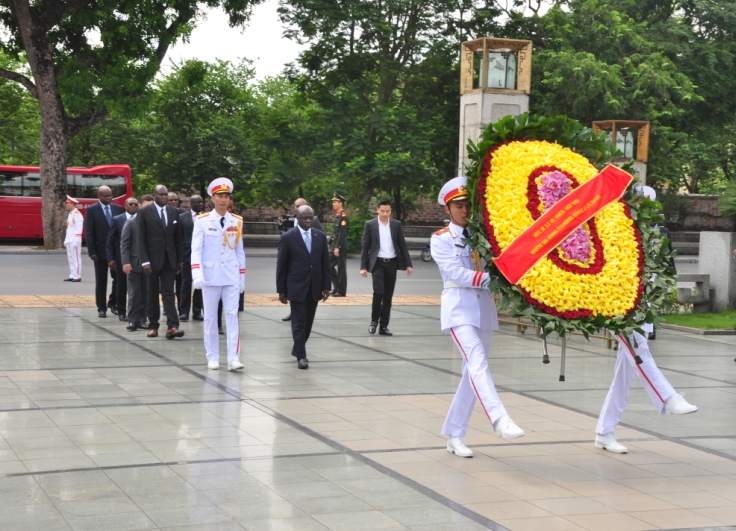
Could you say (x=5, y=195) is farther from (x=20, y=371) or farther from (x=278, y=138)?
(x=20, y=371)

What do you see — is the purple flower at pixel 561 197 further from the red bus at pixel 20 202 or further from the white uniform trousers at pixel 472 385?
the red bus at pixel 20 202

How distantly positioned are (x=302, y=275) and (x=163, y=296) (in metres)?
2.94

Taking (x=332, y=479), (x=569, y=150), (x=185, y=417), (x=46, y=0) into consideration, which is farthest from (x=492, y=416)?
(x=46, y=0)

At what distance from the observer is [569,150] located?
6.97 metres

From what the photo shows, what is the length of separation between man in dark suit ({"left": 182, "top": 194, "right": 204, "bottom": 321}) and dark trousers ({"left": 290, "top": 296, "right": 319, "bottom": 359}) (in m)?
3.44

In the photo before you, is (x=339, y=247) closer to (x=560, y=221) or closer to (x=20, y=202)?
(x=560, y=221)

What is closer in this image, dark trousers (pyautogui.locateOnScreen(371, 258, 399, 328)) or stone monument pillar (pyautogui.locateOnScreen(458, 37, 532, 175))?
dark trousers (pyautogui.locateOnScreen(371, 258, 399, 328))

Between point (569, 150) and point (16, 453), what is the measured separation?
13.3 ft

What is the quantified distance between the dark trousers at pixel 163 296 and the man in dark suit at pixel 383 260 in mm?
2507

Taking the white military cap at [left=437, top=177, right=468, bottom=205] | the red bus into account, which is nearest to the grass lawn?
the white military cap at [left=437, top=177, right=468, bottom=205]

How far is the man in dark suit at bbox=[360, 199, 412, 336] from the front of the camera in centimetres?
1395

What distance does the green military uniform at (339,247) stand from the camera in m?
17.6

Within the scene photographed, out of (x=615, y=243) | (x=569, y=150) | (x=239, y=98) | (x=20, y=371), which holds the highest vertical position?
(x=239, y=98)

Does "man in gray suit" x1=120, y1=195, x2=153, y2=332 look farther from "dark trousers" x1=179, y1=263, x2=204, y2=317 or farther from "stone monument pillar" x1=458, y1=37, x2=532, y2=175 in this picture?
"stone monument pillar" x1=458, y1=37, x2=532, y2=175
